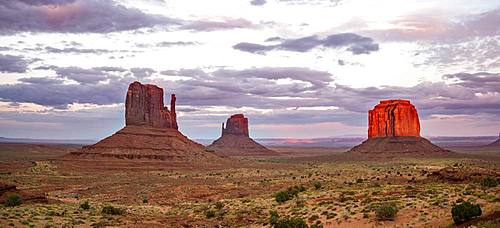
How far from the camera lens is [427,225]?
851 inches

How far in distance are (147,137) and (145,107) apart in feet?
36.1

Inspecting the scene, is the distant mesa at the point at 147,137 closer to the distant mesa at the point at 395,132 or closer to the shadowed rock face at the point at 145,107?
the shadowed rock face at the point at 145,107

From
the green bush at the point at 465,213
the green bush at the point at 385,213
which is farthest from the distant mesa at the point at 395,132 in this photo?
the green bush at the point at 465,213

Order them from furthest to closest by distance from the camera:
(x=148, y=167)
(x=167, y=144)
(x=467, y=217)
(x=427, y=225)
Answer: (x=167, y=144), (x=148, y=167), (x=427, y=225), (x=467, y=217)

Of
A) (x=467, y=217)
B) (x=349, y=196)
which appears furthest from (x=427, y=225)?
(x=349, y=196)

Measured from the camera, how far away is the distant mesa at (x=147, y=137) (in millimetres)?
112250

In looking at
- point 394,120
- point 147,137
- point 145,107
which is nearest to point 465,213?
point 147,137

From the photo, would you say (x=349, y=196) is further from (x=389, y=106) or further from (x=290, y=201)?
(x=389, y=106)

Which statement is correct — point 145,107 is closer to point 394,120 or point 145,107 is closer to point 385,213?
point 394,120

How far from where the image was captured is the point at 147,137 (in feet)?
405

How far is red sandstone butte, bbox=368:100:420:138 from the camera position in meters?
156

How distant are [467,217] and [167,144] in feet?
356

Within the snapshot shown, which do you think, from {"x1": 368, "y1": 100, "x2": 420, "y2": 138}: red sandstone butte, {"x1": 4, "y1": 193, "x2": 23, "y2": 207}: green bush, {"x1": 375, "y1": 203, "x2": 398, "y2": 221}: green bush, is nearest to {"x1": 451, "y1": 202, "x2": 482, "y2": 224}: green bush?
{"x1": 375, "y1": 203, "x2": 398, "y2": 221}: green bush

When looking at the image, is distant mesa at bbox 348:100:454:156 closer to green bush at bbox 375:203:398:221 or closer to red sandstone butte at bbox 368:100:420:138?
red sandstone butte at bbox 368:100:420:138
